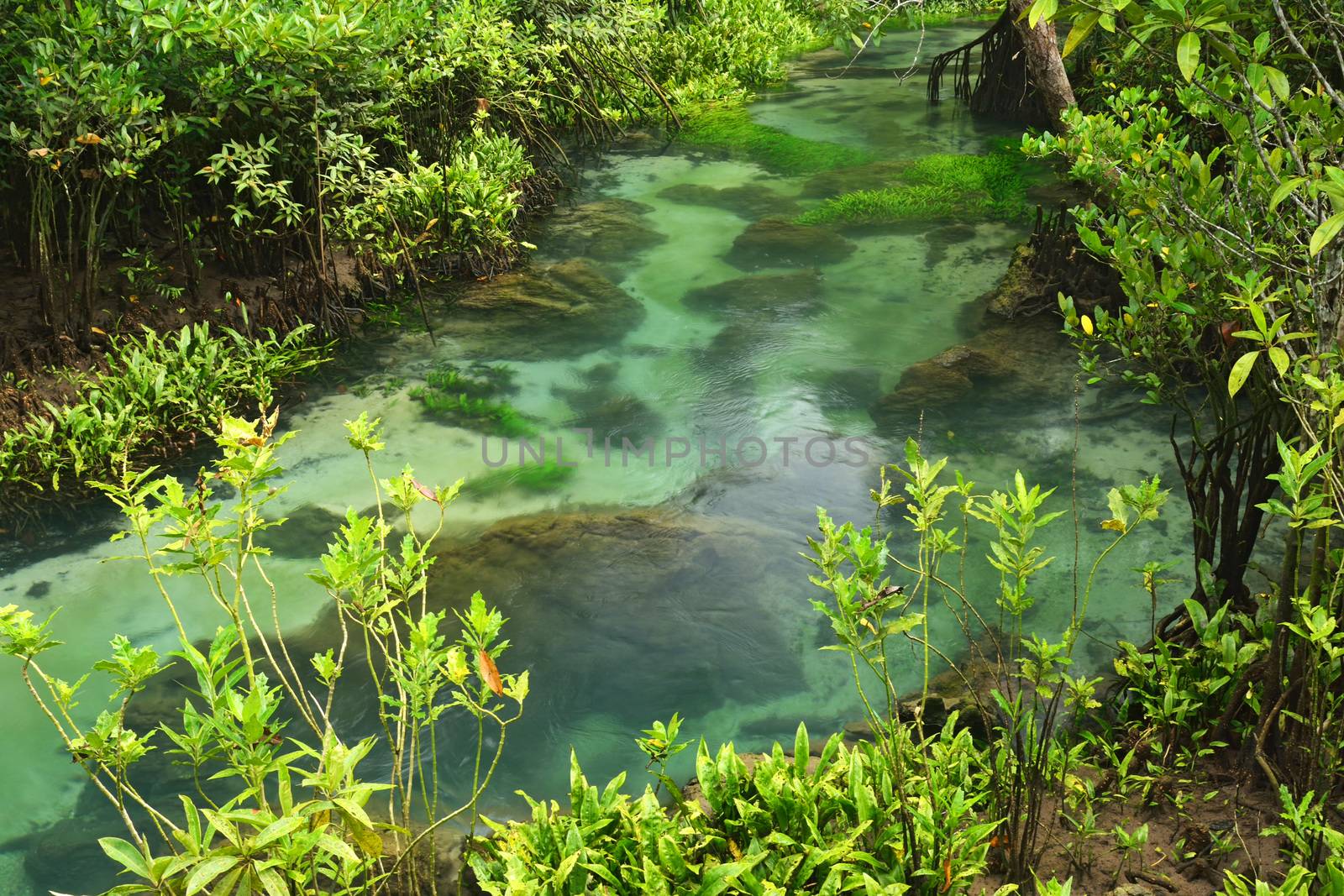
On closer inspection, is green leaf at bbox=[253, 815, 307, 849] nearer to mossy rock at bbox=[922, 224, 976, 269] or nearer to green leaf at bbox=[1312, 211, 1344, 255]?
green leaf at bbox=[1312, 211, 1344, 255]

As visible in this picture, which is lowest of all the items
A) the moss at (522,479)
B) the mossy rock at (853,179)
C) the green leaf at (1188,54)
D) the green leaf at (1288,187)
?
the moss at (522,479)

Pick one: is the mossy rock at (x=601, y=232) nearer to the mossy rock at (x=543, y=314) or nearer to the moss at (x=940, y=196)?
the mossy rock at (x=543, y=314)

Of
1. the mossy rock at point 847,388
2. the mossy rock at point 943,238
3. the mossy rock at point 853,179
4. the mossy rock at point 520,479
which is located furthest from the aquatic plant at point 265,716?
the mossy rock at point 853,179

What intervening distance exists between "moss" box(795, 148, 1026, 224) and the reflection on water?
8.0 inches

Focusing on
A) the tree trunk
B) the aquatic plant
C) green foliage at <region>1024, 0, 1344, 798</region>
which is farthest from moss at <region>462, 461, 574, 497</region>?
the tree trunk

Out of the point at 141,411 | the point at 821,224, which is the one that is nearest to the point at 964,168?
the point at 821,224

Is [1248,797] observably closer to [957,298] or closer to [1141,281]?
[1141,281]

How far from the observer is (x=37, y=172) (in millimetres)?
4941

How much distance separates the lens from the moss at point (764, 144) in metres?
8.62

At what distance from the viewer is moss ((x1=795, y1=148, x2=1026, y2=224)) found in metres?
7.57

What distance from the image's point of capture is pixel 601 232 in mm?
7465

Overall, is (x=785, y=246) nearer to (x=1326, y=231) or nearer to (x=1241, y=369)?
(x=1241, y=369)

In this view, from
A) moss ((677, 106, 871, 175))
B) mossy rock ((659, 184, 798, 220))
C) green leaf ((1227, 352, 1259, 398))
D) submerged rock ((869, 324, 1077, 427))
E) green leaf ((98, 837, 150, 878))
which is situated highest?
green leaf ((1227, 352, 1259, 398))

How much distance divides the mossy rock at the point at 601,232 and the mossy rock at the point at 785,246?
56 cm
